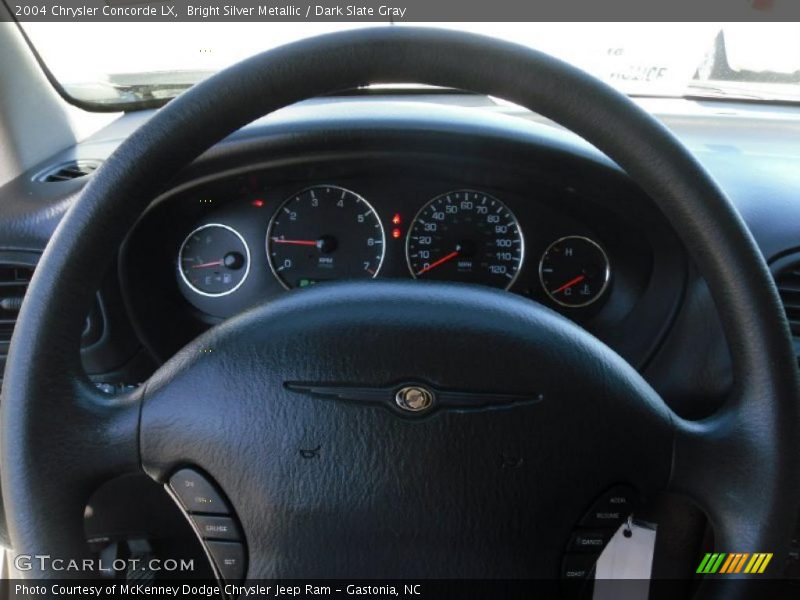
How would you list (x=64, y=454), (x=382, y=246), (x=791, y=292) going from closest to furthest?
(x=64, y=454)
(x=791, y=292)
(x=382, y=246)

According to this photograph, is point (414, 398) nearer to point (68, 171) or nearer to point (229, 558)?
point (229, 558)

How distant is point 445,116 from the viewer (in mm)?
1461

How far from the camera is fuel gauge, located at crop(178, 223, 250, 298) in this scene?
1648mm

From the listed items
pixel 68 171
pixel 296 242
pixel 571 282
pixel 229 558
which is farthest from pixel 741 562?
pixel 68 171

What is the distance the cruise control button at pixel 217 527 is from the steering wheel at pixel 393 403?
2cm

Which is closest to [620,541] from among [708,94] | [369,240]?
[369,240]

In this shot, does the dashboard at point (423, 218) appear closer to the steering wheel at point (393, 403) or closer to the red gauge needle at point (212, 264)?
the red gauge needle at point (212, 264)

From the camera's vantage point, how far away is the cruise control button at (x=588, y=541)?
3.48ft

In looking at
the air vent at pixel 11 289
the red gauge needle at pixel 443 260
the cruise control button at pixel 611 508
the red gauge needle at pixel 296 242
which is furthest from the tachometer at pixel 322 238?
the cruise control button at pixel 611 508

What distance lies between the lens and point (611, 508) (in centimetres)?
106

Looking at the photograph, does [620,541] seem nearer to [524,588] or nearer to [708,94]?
[524,588]

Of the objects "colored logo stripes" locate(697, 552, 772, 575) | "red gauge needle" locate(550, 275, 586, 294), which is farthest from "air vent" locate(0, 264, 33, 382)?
"colored logo stripes" locate(697, 552, 772, 575)

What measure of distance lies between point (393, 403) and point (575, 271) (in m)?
0.79
